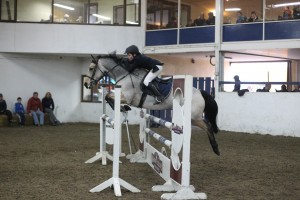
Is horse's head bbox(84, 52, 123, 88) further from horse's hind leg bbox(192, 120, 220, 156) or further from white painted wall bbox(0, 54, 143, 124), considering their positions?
white painted wall bbox(0, 54, 143, 124)

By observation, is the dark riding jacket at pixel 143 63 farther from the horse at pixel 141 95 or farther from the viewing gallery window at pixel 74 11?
the viewing gallery window at pixel 74 11

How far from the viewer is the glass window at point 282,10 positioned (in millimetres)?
16245

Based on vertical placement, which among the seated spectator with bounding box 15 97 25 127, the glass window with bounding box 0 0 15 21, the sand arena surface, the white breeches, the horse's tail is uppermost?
the glass window with bounding box 0 0 15 21

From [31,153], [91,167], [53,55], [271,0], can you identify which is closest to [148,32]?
[53,55]

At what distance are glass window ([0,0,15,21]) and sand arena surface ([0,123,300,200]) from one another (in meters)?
7.70

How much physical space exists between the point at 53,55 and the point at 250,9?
1004 cm

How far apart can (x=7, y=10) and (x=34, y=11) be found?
1.18 metres

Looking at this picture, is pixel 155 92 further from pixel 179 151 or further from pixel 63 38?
pixel 63 38

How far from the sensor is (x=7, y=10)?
1919cm

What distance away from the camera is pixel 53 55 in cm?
2055

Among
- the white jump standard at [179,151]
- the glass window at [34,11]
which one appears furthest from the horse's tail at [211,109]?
the glass window at [34,11]

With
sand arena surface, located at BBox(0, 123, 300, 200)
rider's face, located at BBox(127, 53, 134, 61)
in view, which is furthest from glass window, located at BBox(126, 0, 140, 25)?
rider's face, located at BBox(127, 53, 134, 61)

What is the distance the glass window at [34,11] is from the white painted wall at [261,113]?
8721 millimetres

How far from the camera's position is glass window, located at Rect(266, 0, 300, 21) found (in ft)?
53.3
